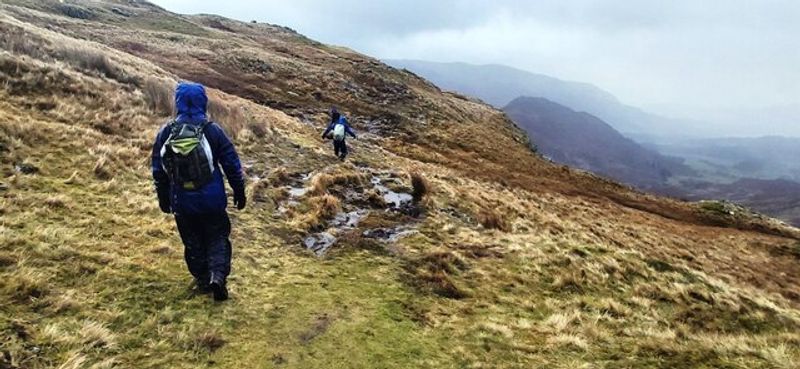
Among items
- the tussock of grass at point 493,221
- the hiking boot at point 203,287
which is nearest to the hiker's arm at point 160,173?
the hiking boot at point 203,287

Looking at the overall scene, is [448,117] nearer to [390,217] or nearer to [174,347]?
[390,217]

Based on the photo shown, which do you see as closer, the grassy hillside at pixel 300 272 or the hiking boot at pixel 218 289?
the grassy hillside at pixel 300 272

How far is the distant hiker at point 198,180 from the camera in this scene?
Result: 277 inches

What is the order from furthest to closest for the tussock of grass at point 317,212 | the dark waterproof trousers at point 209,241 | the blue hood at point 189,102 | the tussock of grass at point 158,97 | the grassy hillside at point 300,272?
1. the tussock of grass at point 158,97
2. the tussock of grass at point 317,212
3. the dark waterproof trousers at point 209,241
4. the blue hood at point 189,102
5. the grassy hillside at point 300,272

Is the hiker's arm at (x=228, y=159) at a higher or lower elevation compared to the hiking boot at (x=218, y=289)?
higher

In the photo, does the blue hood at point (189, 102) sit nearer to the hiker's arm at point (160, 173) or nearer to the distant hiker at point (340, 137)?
the hiker's arm at point (160, 173)

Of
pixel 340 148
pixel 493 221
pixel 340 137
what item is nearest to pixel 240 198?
pixel 493 221

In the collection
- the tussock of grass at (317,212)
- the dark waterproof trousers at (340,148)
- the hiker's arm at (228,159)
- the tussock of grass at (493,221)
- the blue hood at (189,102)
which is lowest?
the tussock of grass at (493,221)

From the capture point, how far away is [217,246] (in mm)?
7629

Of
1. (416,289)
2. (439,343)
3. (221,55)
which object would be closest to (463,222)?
(416,289)

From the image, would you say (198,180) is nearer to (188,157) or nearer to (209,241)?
(188,157)

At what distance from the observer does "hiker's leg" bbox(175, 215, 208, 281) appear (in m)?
7.50

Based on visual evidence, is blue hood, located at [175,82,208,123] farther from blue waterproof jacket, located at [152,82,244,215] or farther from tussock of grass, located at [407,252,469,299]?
tussock of grass, located at [407,252,469,299]

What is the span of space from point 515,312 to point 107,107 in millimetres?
14201
